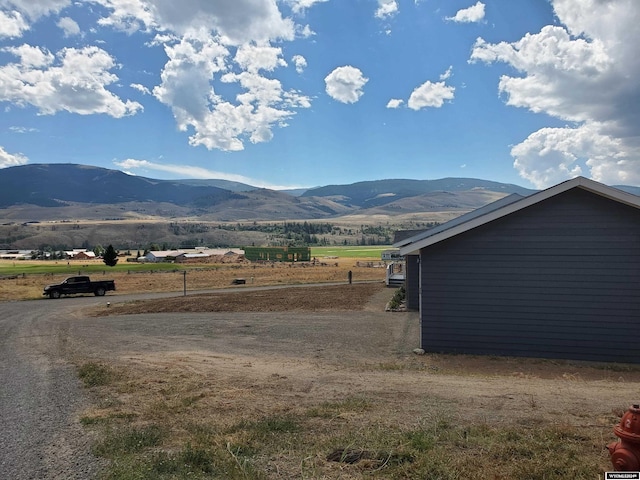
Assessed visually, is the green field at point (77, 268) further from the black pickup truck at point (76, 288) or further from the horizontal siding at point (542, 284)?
the horizontal siding at point (542, 284)

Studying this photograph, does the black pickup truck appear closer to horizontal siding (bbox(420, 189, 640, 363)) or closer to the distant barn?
horizontal siding (bbox(420, 189, 640, 363))

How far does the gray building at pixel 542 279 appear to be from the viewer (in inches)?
456

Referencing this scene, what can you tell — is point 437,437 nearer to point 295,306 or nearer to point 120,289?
point 295,306

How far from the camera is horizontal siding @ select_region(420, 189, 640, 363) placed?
11.6 meters

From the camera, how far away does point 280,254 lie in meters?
98.0

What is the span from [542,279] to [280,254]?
87.0 m

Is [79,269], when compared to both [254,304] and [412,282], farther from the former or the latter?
[412,282]

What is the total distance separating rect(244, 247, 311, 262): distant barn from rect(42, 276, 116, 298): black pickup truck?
194 feet

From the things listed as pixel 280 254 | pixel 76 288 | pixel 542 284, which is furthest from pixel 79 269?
pixel 542 284

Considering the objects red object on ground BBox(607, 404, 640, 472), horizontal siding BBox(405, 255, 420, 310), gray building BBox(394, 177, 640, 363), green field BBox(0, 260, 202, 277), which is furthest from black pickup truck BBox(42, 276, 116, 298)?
red object on ground BBox(607, 404, 640, 472)

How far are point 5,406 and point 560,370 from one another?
11.3 m

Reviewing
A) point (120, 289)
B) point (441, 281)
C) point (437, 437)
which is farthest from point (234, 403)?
point (120, 289)

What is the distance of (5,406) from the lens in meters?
7.67

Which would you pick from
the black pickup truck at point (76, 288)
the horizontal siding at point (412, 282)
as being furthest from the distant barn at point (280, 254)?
the horizontal siding at point (412, 282)
